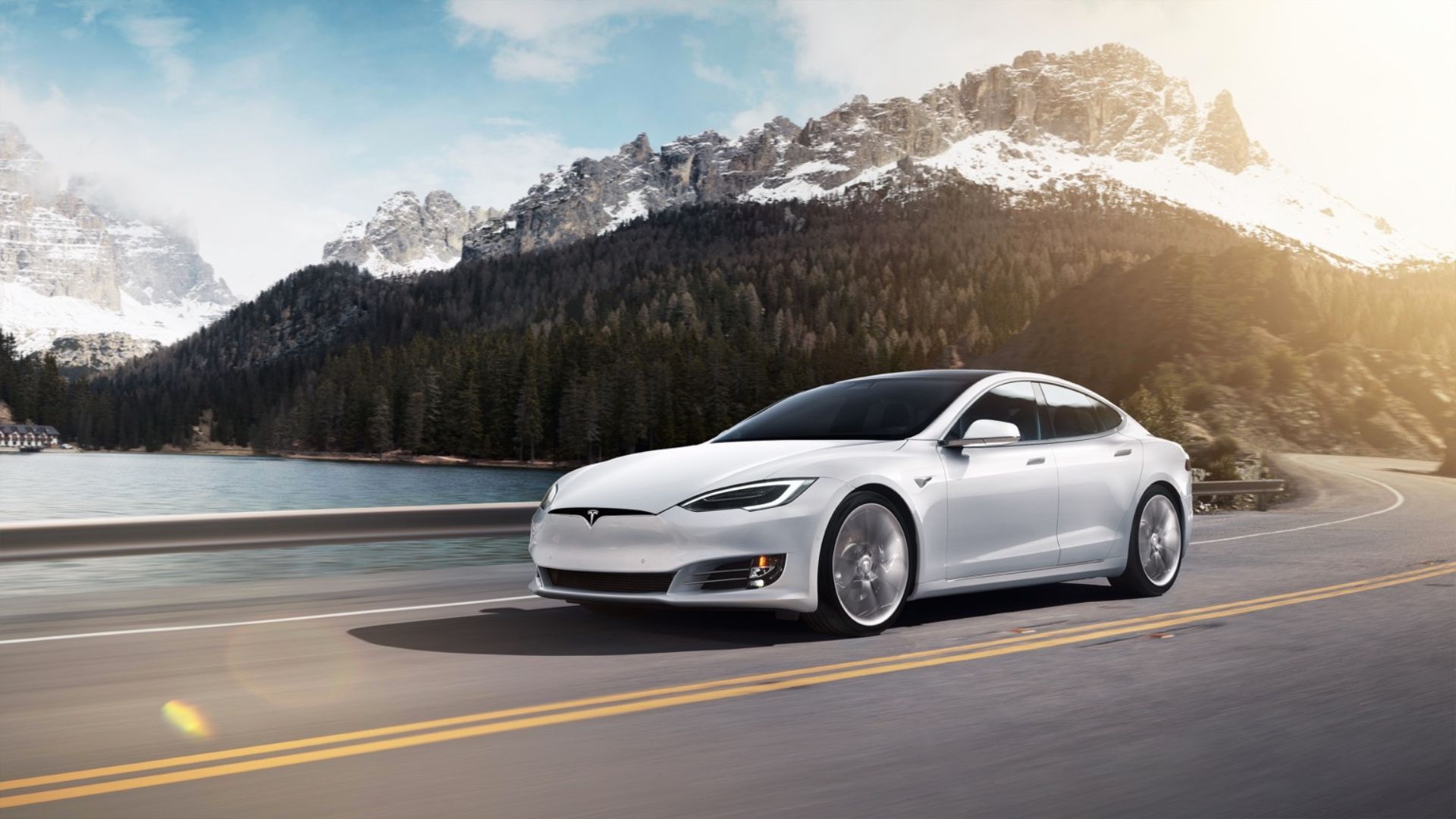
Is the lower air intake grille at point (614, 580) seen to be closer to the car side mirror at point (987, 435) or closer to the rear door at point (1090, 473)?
the car side mirror at point (987, 435)

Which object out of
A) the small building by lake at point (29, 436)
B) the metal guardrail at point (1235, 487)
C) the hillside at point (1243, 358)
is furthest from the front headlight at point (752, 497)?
the small building by lake at point (29, 436)

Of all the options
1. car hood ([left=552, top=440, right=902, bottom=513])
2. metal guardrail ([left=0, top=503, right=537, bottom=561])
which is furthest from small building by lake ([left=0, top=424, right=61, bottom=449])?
car hood ([left=552, top=440, right=902, bottom=513])

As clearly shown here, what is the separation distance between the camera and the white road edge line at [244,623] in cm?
701

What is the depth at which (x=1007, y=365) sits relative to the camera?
86.3m

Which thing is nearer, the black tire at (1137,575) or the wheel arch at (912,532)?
the wheel arch at (912,532)

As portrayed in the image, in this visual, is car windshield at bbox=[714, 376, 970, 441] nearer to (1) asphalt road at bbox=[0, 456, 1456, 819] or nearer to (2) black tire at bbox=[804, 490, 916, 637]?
(2) black tire at bbox=[804, 490, 916, 637]

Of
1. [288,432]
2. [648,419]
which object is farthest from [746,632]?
[288,432]

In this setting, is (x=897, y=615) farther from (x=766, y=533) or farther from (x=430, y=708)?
(x=430, y=708)

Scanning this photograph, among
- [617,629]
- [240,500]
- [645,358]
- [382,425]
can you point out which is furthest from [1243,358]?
[382,425]

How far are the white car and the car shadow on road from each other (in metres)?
0.25

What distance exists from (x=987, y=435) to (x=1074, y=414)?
1578 mm

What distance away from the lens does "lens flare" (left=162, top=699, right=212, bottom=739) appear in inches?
186

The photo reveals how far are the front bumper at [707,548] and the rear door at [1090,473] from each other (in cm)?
223

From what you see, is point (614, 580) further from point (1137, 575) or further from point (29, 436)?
point (29, 436)
